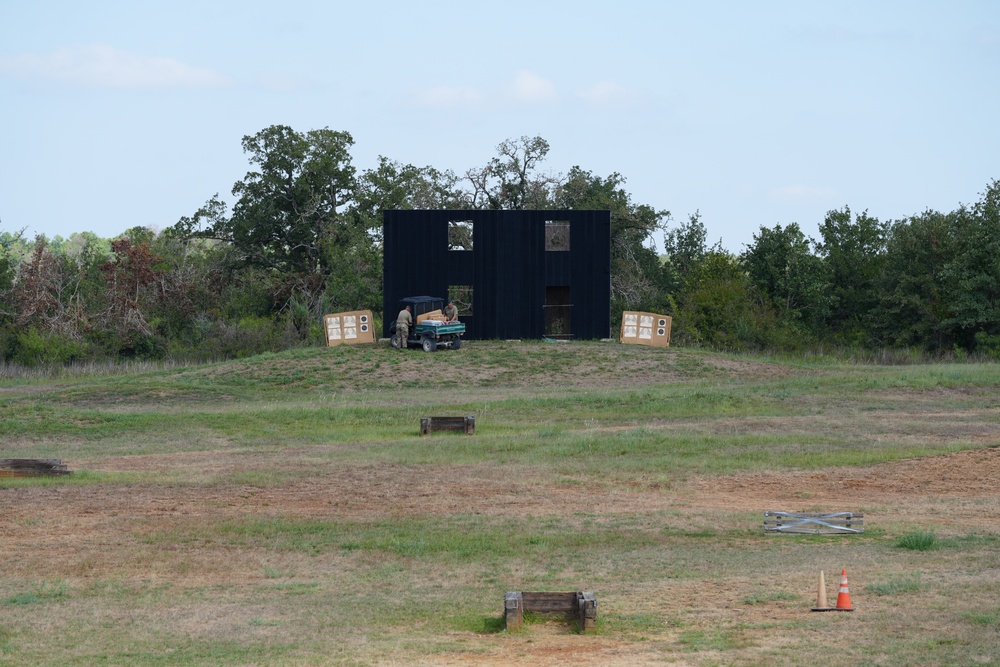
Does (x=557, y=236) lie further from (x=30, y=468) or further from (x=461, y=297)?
(x=30, y=468)

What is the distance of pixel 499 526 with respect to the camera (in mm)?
20594

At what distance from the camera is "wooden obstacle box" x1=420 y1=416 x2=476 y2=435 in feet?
107

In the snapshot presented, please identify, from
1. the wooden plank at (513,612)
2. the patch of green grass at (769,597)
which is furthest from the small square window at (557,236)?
the wooden plank at (513,612)

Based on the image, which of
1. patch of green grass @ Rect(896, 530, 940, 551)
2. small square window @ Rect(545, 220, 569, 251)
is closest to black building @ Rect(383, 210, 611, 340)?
small square window @ Rect(545, 220, 569, 251)

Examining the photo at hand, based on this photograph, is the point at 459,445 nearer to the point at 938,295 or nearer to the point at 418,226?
the point at 418,226

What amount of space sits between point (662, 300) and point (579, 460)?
4545 centimetres

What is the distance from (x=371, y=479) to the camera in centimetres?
2553

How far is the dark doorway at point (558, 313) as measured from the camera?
58.8 metres

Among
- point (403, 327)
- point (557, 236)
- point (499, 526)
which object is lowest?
point (499, 526)

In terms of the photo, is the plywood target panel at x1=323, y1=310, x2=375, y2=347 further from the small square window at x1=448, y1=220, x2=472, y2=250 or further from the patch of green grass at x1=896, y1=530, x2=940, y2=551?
the patch of green grass at x1=896, y1=530, x2=940, y2=551

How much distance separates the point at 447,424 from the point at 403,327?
20480 mm

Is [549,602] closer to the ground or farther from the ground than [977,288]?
closer to the ground

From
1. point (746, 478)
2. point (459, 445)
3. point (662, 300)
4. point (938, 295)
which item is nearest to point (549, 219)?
point (662, 300)

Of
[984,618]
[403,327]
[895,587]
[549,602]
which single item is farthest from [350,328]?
[984,618]
